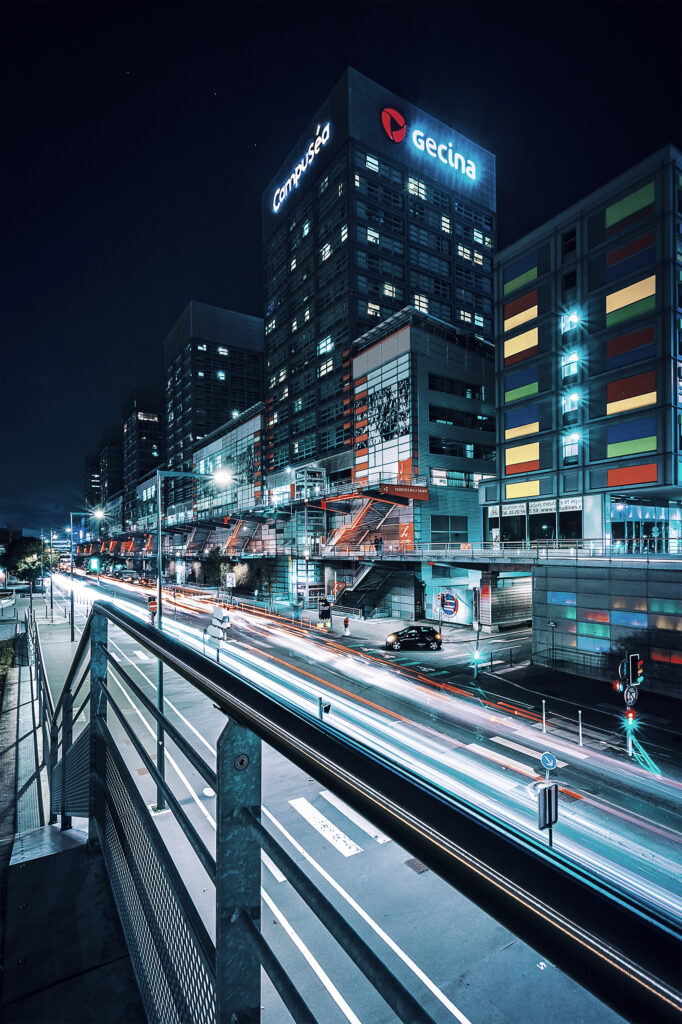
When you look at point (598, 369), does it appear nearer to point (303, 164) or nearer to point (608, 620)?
point (608, 620)

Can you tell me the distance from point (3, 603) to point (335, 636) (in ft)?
140

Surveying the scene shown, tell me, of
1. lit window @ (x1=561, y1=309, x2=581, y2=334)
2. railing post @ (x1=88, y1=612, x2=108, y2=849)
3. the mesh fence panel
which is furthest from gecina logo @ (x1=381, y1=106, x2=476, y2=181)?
the mesh fence panel

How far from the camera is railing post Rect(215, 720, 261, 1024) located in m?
1.71

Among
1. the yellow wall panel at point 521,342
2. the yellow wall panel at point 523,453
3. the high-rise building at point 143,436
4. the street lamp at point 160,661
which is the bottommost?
the street lamp at point 160,661

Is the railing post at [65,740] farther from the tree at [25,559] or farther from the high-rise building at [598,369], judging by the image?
the tree at [25,559]

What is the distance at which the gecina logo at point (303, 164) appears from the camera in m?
72.9

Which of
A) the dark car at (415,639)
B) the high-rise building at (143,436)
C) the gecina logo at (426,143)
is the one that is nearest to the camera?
the dark car at (415,639)

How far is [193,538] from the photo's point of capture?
91.3 metres

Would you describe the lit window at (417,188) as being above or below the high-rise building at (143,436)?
above

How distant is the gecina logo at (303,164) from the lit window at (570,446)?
2302 inches

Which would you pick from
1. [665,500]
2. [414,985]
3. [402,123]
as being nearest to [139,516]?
[402,123]

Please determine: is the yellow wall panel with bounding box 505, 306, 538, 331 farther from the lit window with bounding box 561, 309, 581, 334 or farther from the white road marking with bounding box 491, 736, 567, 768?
the white road marking with bounding box 491, 736, 567, 768

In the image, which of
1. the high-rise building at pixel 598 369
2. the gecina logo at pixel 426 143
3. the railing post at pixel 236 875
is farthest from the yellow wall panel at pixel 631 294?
the gecina logo at pixel 426 143

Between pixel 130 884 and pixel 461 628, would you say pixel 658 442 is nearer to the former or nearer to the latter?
pixel 461 628
